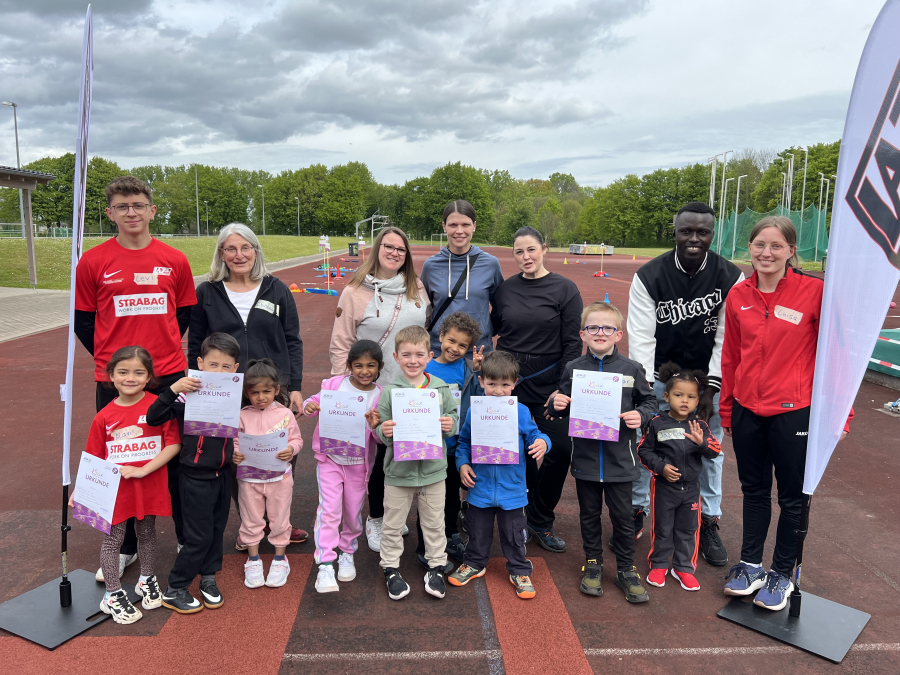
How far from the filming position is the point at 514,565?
350 cm

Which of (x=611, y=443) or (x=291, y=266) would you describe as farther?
(x=291, y=266)

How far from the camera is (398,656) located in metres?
2.88

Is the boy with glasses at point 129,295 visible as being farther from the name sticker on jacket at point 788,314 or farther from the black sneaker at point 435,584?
the name sticker on jacket at point 788,314

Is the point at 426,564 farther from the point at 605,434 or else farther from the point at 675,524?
the point at 675,524

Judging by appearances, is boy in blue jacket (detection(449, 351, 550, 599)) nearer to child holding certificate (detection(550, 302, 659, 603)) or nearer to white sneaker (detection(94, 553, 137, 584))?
child holding certificate (detection(550, 302, 659, 603))

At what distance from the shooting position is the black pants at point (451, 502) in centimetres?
375

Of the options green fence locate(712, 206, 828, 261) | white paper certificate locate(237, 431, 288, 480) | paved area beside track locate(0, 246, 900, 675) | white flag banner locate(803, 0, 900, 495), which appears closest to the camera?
white flag banner locate(803, 0, 900, 495)

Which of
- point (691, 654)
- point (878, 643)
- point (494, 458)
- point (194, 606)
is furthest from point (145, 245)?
point (878, 643)

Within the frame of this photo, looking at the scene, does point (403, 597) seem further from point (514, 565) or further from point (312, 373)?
point (312, 373)

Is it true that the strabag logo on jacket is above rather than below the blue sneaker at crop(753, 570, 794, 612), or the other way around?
above

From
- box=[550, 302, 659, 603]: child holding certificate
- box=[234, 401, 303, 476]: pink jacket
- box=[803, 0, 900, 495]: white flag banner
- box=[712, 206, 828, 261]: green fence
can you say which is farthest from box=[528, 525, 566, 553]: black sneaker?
box=[712, 206, 828, 261]: green fence

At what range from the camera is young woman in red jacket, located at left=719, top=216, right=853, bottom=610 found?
316 cm

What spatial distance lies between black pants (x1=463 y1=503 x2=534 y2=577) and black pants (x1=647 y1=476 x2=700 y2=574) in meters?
0.83

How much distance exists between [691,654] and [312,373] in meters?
6.97
